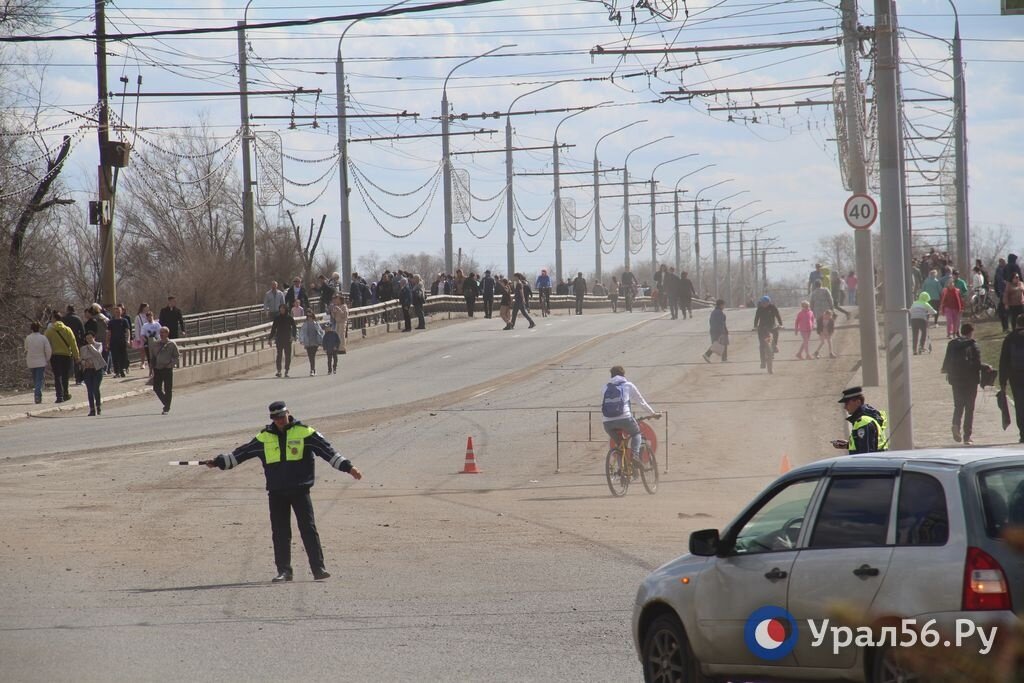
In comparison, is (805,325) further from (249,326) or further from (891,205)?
(249,326)

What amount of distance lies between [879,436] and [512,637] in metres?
4.80

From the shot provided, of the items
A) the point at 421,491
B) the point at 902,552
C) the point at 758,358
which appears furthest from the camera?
the point at 758,358

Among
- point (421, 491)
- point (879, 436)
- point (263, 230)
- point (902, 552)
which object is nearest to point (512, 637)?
point (902, 552)

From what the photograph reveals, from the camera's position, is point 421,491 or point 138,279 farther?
point 138,279

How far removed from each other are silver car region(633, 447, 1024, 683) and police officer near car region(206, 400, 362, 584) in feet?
17.4

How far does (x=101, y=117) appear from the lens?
33719 mm

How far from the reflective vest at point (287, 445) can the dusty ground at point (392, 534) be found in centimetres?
109

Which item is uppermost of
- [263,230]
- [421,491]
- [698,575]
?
[263,230]

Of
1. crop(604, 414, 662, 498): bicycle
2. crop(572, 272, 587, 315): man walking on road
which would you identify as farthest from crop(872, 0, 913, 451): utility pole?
crop(572, 272, 587, 315): man walking on road

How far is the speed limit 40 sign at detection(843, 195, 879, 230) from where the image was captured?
65.2ft

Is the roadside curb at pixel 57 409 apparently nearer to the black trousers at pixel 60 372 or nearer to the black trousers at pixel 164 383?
the black trousers at pixel 60 372

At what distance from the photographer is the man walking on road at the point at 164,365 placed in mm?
27766

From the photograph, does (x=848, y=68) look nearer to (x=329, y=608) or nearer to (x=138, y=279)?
(x=329, y=608)

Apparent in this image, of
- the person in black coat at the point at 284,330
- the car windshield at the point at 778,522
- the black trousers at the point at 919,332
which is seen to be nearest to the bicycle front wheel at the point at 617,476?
the car windshield at the point at 778,522
